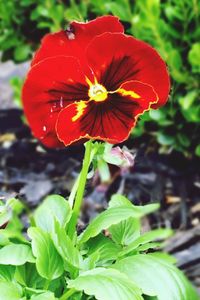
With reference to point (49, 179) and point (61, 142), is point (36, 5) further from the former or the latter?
point (61, 142)

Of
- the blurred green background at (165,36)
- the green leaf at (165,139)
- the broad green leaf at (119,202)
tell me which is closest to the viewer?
the broad green leaf at (119,202)

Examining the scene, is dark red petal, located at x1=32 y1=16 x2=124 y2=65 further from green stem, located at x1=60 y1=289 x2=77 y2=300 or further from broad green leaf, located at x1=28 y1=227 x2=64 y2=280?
green stem, located at x1=60 y1=289 x2=77 y2=300

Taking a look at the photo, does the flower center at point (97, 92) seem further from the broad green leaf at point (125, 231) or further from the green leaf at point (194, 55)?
the green leaf at point (194, 55)

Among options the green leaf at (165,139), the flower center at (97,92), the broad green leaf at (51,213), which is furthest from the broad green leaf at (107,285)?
the green leaf at (165,139)

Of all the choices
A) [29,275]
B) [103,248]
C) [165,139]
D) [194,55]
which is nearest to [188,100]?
[194,55]

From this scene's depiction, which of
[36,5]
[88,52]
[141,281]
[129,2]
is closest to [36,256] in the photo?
[141,281]
